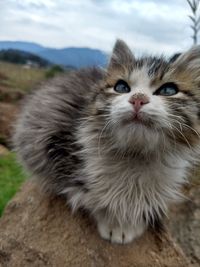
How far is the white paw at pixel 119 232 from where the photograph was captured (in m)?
3.02

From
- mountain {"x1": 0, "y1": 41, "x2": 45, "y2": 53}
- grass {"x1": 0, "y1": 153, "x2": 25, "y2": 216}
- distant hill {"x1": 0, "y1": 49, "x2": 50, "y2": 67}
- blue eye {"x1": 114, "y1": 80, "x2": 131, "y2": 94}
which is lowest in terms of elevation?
grass {"x1": 0, "y1": 153, "x2": 25, "y2": 216}

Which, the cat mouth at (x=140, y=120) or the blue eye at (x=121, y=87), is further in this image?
the blue eye at (x=121, y=87)

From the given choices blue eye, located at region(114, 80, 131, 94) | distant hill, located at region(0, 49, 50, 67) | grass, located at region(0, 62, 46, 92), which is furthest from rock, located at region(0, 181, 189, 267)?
distant hill, located at region(0, 49, 50, 67)

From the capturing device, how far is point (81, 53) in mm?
4449

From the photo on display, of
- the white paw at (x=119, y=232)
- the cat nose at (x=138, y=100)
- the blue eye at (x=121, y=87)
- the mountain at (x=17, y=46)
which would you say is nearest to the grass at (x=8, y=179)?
the white paw at (x=119, y=232)

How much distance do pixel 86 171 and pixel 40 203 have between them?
674mm

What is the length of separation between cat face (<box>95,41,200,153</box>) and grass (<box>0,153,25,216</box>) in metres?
2.68

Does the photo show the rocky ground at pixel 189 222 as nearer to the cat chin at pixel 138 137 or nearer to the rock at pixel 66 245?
the rock at pixel 66 245

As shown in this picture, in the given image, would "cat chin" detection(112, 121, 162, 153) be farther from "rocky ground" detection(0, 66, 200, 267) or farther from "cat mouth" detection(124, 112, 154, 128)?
"rocky ground" detection(0, 66, 200, 267)

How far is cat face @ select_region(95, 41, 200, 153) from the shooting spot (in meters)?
2.50

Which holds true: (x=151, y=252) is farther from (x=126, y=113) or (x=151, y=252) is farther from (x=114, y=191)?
(x=126, y=113)

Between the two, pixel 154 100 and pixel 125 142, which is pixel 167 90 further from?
pixel 125 142

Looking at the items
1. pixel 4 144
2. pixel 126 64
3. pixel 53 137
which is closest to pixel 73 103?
pixel 53 137

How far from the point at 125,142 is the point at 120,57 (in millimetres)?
628
